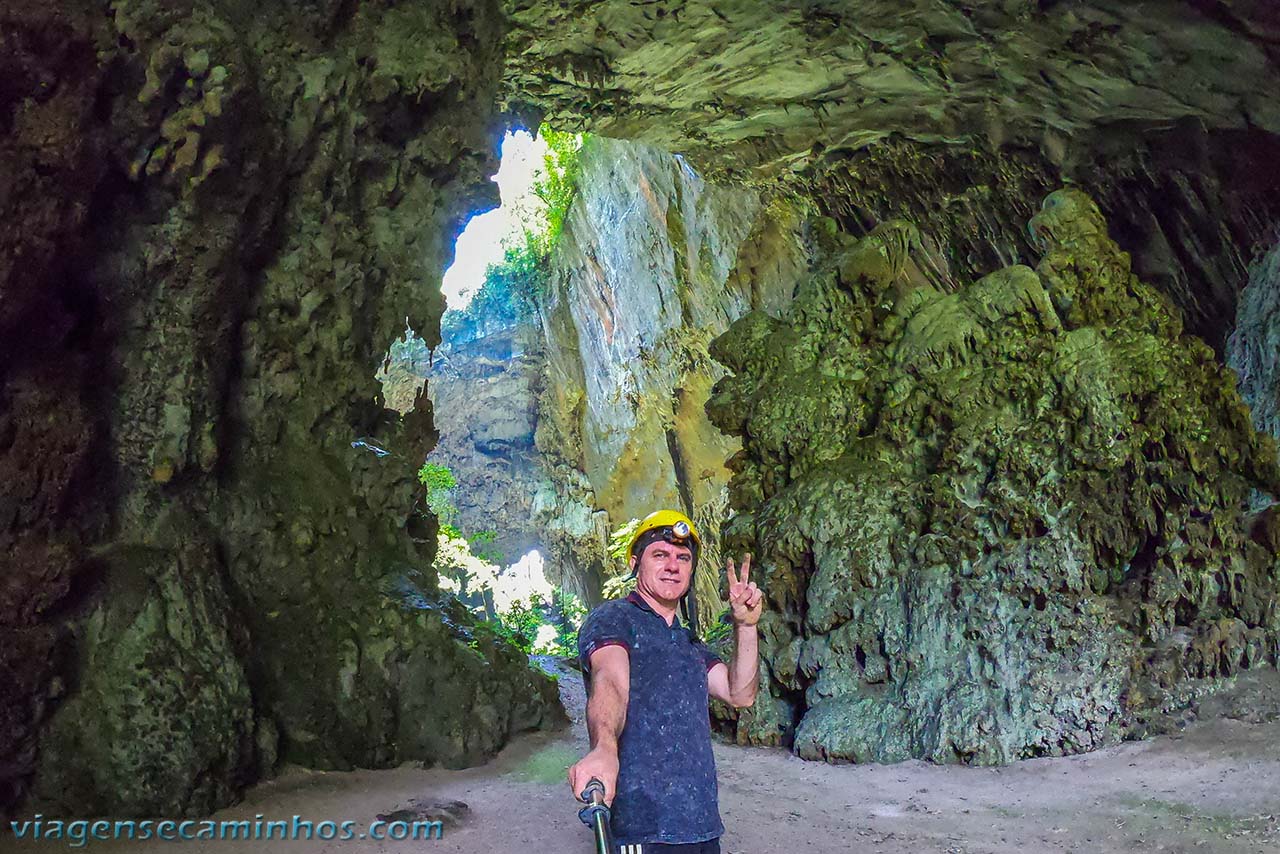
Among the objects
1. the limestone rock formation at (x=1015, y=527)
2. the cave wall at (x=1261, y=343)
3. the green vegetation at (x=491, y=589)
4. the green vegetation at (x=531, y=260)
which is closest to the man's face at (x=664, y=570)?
the limestone rock formation at (x=1015, y=527)

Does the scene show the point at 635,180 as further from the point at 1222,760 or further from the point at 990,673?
the point at 1222,760

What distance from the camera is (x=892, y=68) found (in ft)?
29.8

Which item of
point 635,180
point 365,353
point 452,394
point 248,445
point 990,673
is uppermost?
point 635,180

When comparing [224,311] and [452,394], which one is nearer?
[224,311]

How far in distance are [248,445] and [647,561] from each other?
509cm

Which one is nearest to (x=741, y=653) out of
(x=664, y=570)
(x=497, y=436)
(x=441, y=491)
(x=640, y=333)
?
(x=664, y=570)

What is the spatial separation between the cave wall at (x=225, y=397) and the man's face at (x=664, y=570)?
13.3 feet

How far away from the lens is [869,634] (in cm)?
780

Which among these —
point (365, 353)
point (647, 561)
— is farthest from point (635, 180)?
point (647, 561)

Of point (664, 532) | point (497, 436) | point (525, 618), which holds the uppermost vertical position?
point (497, 436)

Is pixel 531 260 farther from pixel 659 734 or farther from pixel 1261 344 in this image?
pixel 659 734

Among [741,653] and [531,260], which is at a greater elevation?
[531,260]

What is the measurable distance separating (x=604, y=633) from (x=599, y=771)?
1.20ft

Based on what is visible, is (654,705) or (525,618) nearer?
(654,705)
